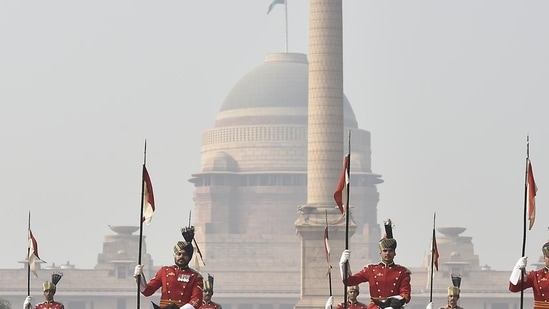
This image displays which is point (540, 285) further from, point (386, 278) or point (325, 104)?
point (325, 104)

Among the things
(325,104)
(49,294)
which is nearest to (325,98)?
(325,104)

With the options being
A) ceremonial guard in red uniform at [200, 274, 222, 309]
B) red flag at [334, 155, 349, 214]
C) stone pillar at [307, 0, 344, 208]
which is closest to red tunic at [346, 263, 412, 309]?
red flag at [334, 155, 349, 214]

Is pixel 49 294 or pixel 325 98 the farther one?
pixel 325 98

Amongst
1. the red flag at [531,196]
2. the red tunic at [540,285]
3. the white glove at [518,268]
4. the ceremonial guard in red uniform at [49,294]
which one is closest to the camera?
the white glove at [518,268]

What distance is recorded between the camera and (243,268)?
192375 mm

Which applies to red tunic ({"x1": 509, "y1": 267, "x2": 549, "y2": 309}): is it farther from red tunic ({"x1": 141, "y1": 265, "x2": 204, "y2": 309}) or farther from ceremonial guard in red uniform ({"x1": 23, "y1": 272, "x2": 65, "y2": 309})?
ceremonial guard in red uniform ({"x1": 23, "y1": 272, "x2": 65, "y2": 309})

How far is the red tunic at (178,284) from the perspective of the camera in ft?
74.4

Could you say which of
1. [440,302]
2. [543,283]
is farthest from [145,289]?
[440,302]

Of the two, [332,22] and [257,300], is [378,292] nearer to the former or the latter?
[332,22]

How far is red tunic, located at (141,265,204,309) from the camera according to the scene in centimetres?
2267

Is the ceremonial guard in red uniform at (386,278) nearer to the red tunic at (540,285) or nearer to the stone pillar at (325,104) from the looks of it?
the red tunic at (540,285)

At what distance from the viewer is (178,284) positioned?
74.5 feet

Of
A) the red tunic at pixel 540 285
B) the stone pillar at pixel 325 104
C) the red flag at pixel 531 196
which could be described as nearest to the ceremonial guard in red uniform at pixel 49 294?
the red flag at pixel 531 196

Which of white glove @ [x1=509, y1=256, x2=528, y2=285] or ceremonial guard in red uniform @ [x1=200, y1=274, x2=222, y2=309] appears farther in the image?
ceremonial guard in red uniform @ [x1=200, y1=274, x2=222, y2=309]
